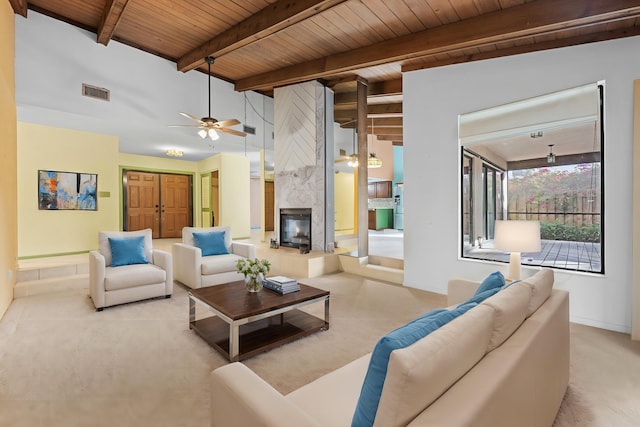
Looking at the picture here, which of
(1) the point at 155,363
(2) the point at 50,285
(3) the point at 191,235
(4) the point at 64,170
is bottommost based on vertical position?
(1) the point at 155,363

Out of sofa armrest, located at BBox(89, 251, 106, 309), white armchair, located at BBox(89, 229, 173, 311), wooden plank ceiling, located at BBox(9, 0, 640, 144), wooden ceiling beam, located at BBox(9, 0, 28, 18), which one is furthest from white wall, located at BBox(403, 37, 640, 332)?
wooden ceiling beam, located at BBox(9, 0, 28, 18)

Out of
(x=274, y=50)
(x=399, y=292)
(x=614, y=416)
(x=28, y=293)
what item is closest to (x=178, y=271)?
(x=28, y=293)

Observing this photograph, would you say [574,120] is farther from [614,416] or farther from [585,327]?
[614,416]

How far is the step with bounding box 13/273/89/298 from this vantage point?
3.98 metres

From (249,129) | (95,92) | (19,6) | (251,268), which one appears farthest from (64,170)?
(251,268)

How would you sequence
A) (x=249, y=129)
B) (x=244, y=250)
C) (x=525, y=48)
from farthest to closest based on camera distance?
(x=249, y=129)
(x=244, y=250)
(x=525, y=48)

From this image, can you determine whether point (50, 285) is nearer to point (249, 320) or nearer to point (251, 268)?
point (251, 268)

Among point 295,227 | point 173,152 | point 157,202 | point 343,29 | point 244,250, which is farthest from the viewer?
point 157,202

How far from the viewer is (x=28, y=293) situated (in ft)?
13.1

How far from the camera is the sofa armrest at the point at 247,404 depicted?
1.01 m

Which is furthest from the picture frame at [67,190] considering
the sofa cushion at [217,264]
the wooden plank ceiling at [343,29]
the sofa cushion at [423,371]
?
the sofa cushion at [423,371]

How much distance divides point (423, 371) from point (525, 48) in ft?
13.5

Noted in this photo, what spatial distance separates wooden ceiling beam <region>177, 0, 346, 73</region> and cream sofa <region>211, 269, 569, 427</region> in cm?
319

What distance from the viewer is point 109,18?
3.86 metres
